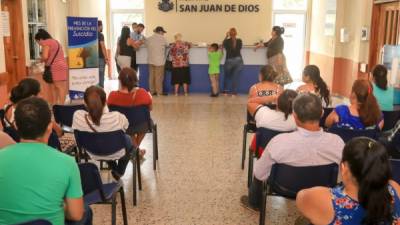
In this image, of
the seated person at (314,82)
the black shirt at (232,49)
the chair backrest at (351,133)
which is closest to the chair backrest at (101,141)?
the chair backrest at (351,133)

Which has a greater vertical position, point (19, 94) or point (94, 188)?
point (19, 94)

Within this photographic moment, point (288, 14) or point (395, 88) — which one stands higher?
point (288, 14)

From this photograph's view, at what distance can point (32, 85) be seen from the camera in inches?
155

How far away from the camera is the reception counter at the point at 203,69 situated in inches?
407

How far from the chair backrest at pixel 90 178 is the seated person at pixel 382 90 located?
10.2 feet

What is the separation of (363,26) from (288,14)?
17.8ft

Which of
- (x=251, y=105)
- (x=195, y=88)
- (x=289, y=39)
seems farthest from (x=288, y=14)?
(x=251, y=105)

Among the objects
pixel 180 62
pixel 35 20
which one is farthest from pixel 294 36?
pixel 35 20

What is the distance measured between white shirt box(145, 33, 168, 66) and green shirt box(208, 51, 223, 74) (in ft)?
3.47

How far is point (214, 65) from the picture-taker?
10094 millimetres

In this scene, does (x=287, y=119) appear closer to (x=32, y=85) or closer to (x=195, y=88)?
(x=32, y=85)

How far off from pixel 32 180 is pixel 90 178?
0.79m

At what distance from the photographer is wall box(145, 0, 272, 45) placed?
1328 cm

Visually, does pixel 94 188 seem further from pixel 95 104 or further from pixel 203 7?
pixel 203 7
